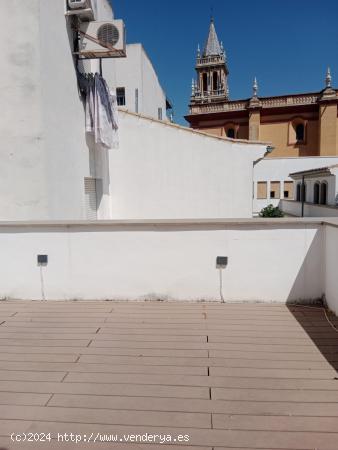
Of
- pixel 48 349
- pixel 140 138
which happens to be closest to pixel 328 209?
pixel 140 138

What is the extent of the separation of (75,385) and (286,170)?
82.6ft

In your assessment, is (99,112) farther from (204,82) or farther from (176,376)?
(204,82)

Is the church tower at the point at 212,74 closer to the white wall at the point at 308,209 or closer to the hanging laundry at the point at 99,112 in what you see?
the white wall at the point at 308,209

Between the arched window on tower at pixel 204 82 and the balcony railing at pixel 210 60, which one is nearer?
the balcony railing at pixel 210 60

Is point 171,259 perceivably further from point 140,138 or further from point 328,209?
point 328,209

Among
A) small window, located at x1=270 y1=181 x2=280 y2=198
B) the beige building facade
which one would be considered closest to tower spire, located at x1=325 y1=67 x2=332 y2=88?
the beige building facade

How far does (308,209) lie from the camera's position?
19984 millimetres

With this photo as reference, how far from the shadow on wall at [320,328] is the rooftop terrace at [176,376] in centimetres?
2

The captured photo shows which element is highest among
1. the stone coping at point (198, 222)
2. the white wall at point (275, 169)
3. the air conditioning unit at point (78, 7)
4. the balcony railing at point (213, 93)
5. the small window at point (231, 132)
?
the balcony railing at point (213, 93)

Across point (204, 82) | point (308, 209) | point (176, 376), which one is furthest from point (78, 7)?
point (204, 82)

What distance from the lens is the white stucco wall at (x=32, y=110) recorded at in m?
5.26

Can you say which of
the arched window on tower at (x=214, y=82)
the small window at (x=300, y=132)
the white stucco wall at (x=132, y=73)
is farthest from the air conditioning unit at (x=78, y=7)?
the arched window on tower at (x=214, y=82)

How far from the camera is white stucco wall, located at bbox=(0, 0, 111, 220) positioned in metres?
5.26

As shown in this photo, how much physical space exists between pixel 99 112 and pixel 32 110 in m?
1.84
